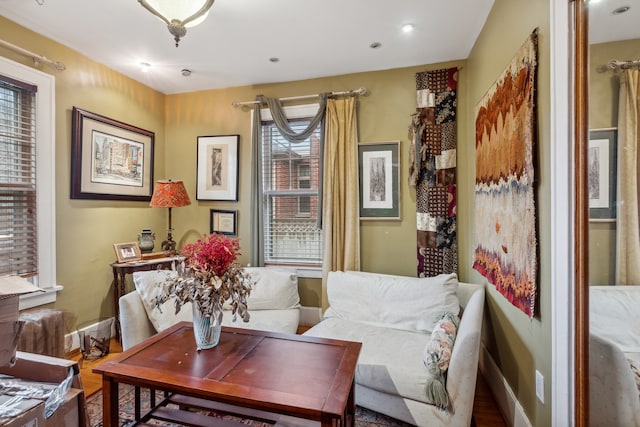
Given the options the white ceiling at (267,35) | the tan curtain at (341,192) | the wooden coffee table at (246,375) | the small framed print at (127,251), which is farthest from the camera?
the tan curtain at (341,192)


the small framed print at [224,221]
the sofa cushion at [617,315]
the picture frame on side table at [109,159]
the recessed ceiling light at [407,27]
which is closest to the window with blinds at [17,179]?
the picture frame on side table at [109,159]

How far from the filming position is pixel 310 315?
3.35 meters

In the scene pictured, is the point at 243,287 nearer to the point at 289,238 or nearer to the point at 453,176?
the point at 289,238

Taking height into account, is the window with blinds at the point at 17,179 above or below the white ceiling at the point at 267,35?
below

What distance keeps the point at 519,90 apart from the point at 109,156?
3539 mm

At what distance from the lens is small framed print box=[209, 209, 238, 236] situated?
358cm

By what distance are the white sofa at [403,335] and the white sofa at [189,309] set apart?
0.38 metres

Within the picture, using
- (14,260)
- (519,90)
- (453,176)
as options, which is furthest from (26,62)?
(453,176)

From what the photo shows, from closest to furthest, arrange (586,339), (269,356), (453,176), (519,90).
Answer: (586,339)
(269,356)
(519,90)
(453,176)

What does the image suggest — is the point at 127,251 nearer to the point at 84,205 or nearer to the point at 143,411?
the point at 84,205

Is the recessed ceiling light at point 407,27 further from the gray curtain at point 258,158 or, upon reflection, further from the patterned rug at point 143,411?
the patterned rug at point 143,411

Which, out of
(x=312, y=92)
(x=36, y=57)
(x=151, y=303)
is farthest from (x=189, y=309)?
(x=312, y=92)

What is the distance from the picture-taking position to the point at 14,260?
7.85 feet

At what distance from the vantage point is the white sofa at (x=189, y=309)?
219 cm
